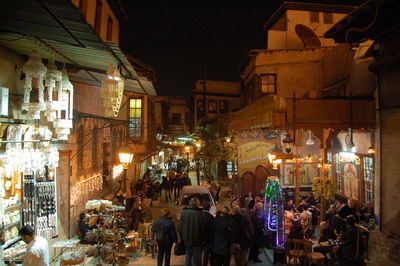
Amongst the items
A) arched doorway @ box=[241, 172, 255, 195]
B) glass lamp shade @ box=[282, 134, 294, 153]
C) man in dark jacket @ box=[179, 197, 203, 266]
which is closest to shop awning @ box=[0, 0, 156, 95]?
man in dark jacket @ box=[179, 197, 203, 266]

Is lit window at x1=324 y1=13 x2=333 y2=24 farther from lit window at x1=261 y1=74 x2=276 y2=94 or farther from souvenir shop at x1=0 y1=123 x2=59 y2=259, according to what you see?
souvenir shop at x1=0 y1=123 x2=59 y2=259

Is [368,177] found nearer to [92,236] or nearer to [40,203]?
[92,236]

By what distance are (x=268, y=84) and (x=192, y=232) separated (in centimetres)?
1644

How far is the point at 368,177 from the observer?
1546cm

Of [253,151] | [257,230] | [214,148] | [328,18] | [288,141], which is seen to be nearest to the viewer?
[257,230]

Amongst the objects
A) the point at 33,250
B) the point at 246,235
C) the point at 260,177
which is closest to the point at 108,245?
the point at 33,250

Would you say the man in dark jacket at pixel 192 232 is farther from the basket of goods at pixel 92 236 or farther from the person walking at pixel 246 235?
the basket of goods at pixel 92 236

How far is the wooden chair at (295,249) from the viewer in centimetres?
970

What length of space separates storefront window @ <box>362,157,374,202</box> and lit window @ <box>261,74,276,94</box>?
8652 mm

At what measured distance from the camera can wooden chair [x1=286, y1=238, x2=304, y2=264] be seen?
31.8ft

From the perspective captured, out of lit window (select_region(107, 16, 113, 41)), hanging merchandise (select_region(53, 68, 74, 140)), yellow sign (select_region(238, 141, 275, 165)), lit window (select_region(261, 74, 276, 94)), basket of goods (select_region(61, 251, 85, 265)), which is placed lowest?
basket of goods (select_region(61, 251, 85, 265))

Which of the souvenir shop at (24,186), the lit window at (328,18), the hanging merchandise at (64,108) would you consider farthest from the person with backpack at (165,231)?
the lit window at (328,18)

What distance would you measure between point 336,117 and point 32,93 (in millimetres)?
10702

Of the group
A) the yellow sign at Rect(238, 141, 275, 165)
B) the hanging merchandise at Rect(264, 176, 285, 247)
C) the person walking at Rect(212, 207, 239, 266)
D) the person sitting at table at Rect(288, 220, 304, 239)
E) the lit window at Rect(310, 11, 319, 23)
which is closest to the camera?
the person walking at Rect(212, 207, 239, 266)
